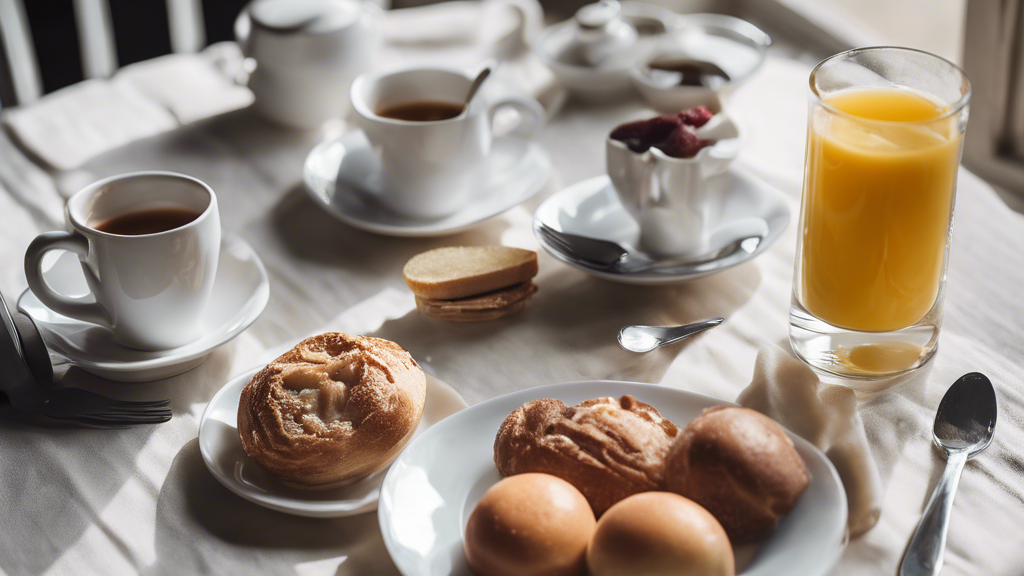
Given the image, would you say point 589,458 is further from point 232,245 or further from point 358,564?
point 232,245

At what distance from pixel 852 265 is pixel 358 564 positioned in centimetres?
50

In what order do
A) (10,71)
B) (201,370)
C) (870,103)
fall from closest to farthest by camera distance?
(870,103) < (201,370) < (10,71)

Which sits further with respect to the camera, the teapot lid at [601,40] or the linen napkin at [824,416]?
the teapot lid at [601,40]

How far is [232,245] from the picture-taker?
37.0 inches

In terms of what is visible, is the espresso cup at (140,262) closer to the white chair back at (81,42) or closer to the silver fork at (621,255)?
the silver fork at (621,255)

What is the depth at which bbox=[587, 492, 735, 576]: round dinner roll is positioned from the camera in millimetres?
513

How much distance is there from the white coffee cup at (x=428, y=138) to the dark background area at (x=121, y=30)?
5.83 feet

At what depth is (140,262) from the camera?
0.76m

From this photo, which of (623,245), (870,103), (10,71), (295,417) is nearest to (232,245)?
(295,417)

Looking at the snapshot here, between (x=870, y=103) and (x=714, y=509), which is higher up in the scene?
(x=870, y=103)

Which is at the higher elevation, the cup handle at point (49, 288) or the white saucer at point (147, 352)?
the cup handle at point (49, 288)

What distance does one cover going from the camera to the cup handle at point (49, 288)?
2.50 ft

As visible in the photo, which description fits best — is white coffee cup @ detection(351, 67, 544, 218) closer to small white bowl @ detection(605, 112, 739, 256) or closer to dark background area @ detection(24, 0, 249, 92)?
small white bowl @ detection(605, 112, 739, 256)

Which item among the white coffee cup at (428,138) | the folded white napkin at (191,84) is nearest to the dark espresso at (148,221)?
the white coffee cup at (428,138)
